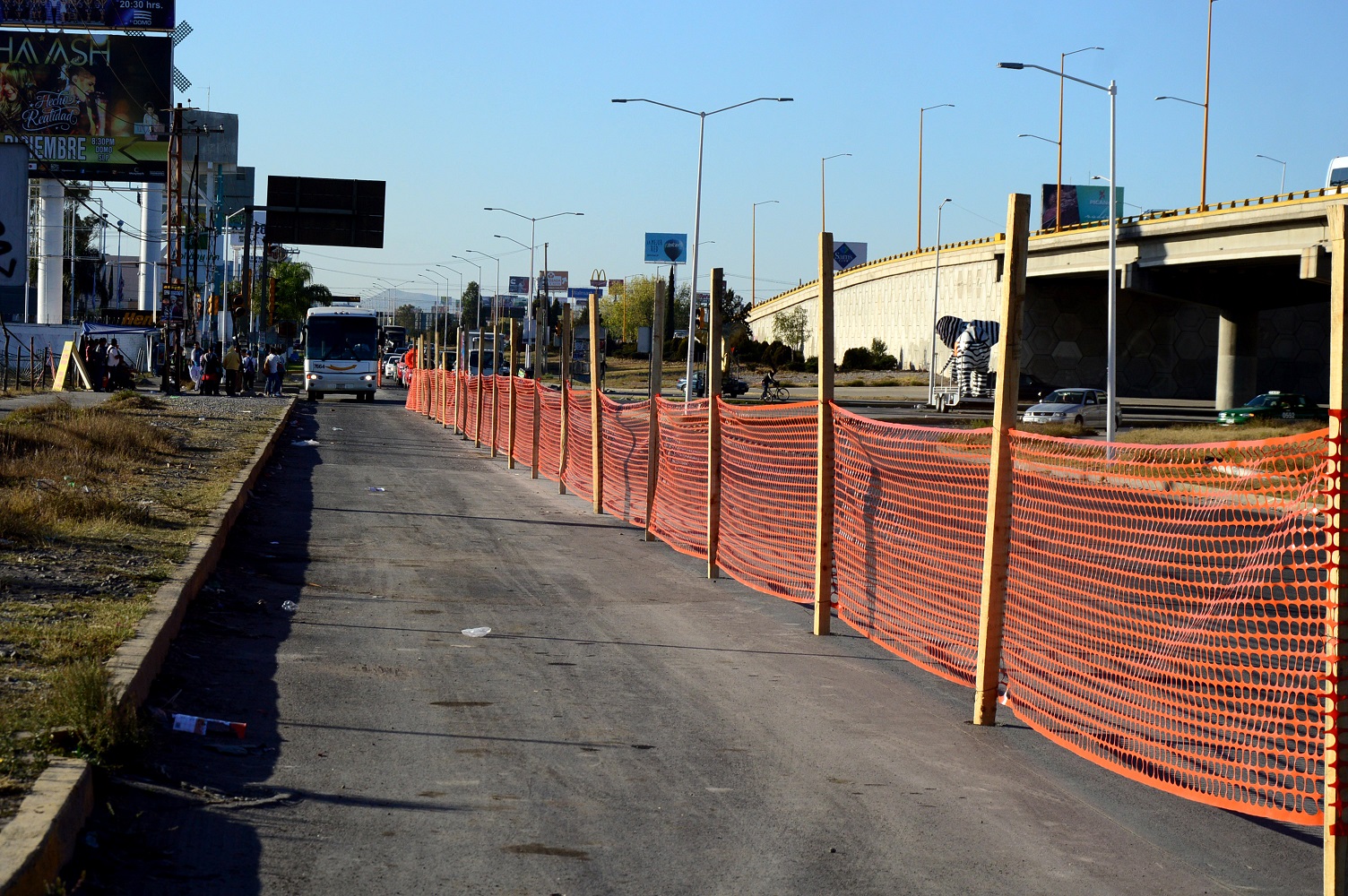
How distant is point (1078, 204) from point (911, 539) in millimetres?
94784

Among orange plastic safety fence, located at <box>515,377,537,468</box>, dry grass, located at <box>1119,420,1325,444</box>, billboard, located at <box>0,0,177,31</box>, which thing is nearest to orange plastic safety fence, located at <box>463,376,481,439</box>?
orange plastic safety fence, located at <box>515,377,537,468</box>

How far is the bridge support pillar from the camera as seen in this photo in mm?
65312

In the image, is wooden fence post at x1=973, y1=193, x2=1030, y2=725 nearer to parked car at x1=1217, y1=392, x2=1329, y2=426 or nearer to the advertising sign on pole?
parked car at x1=1217, y1=392, x2=1329, y2=426

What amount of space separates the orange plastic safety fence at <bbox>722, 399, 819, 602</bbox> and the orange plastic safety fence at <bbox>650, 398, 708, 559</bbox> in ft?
2.14

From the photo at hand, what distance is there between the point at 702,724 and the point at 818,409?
3.19 metres

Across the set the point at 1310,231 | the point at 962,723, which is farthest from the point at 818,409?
the point at 1310,231

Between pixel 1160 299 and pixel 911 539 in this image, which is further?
pixel 1160 299

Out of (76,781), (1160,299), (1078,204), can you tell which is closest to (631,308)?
(1078,204)

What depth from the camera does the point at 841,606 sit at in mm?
9008

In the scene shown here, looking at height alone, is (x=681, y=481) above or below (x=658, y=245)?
below

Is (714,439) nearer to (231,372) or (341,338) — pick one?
(231,372)

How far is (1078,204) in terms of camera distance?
3829 inches

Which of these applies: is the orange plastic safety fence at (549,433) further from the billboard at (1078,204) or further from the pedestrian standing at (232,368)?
the billboard at (1078,204)

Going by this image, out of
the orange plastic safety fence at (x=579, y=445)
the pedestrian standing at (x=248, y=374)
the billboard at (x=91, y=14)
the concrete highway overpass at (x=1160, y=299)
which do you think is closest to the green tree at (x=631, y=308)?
the concrete highway overpass at (x=1160, y=299)
